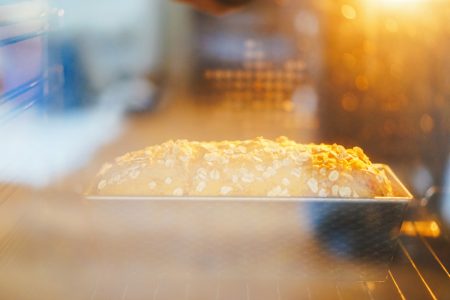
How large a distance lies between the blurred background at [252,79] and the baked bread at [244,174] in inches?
55.1

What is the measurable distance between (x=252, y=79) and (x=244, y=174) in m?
2.00

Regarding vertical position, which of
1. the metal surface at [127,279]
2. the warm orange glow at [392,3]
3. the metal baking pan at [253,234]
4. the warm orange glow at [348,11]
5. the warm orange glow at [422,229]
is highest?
the warm orange glow at [392,3]

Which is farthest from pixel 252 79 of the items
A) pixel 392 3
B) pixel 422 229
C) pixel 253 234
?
pixel 253 234

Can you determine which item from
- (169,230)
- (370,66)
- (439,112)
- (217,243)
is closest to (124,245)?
(169,230)

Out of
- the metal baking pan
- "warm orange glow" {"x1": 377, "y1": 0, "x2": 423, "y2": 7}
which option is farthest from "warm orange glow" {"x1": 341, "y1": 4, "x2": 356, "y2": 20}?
the metal baking pan

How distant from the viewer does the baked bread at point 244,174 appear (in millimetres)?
2043

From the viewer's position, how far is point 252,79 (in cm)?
396

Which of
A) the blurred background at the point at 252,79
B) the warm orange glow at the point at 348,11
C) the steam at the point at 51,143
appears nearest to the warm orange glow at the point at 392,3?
the blurred background at the point at 252,79

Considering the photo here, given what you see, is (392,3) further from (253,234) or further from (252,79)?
(253,234)

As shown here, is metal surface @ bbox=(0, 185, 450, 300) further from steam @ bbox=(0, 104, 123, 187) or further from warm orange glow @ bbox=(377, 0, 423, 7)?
warm orange glow @ bbox=(377, 0, 423, 7)

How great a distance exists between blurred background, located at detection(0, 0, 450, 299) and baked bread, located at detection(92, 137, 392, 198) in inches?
55.1

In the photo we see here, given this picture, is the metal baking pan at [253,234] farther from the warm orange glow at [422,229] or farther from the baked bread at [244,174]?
the warm orange glow at [422,229]

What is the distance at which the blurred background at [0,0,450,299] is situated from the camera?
12.0 ft

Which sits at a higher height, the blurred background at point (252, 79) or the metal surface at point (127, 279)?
the blurred background at point (252, 79)
